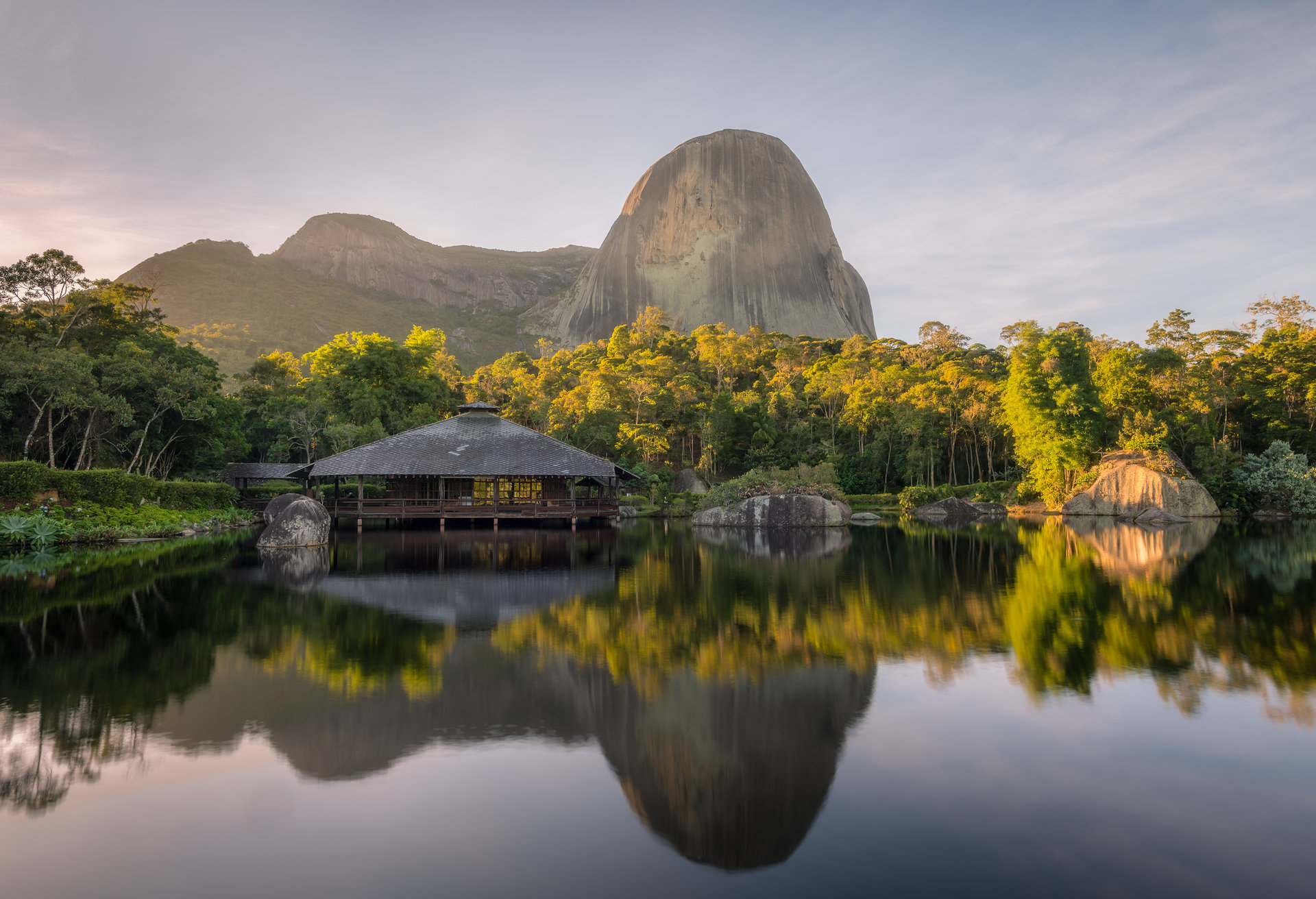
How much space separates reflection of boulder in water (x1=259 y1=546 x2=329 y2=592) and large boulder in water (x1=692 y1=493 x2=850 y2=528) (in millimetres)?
14724

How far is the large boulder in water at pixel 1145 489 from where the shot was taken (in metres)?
29.6

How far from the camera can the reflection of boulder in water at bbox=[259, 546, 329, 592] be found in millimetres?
12523

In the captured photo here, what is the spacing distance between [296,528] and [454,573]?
7.74 meters

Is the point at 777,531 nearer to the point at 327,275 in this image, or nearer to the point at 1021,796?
the point at 1021,796

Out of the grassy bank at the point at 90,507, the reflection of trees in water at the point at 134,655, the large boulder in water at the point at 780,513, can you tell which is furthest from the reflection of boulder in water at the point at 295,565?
the large boulder in water at the point at 780,513

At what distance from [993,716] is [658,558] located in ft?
35.4

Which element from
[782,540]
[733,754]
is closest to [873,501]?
[782,540]

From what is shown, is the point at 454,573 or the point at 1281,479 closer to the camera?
the point at 454,573

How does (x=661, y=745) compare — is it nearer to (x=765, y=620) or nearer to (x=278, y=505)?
(x=765, y=620)

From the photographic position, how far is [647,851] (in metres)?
3.67

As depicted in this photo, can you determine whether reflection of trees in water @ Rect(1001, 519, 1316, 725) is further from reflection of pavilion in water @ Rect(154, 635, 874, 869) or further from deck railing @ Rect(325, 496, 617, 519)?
deck railing @ Rect(325, 496, 617, 519)

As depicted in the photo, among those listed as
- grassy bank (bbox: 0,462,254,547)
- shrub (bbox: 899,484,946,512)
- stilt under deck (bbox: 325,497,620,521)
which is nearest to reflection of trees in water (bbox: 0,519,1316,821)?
grassy bank (bbox: 0,462,254,547)

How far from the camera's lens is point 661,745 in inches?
192

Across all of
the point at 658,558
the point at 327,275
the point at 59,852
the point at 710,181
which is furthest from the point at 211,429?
the point at 327,275
